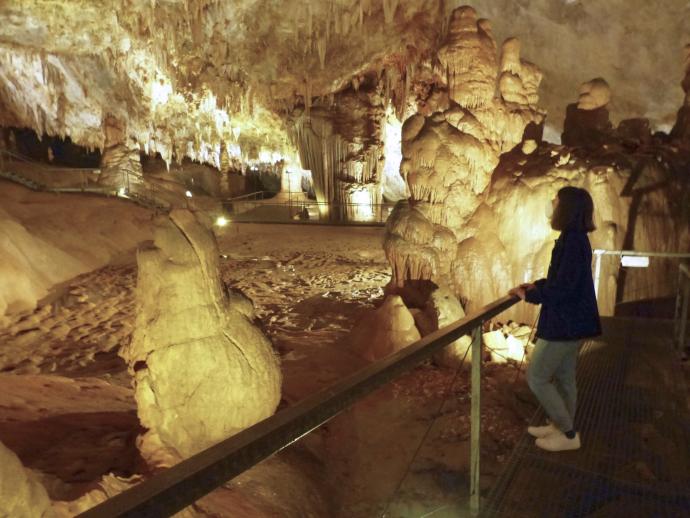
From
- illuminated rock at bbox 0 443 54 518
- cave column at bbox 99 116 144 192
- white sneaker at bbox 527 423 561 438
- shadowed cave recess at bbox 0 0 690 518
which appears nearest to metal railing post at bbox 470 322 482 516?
shadowed cave recess at bbox 0 0 690 518

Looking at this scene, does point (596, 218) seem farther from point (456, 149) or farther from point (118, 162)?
point (118, 162)

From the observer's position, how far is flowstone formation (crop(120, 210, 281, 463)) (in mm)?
3932

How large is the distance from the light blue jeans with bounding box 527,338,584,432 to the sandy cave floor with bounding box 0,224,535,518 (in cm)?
46

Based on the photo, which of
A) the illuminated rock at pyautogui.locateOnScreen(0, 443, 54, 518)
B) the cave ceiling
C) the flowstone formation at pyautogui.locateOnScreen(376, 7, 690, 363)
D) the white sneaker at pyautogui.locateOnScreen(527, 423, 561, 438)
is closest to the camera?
the illuminated rock at pyautogui.locateOnScreen(0, 443, 54, 518)

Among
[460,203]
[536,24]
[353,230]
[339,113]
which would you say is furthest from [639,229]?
[339,113]

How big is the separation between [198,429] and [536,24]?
14.6m

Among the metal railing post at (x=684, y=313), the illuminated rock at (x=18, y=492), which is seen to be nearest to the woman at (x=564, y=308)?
the metal railing post at (x=684, y=313)

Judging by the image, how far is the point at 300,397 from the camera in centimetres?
577

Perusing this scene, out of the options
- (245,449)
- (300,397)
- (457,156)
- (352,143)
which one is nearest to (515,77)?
(457,156)

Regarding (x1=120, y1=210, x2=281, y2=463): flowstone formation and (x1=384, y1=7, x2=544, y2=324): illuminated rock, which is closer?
(x1=120, y1=210, x2=281, y2=463): flowstone formation

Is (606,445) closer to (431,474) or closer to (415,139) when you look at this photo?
(431,474)

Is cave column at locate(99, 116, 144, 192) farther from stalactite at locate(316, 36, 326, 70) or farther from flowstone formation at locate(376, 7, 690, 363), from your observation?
flowstone formation at locate(376, 7, 690, 363)

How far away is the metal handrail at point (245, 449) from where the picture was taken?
94cm

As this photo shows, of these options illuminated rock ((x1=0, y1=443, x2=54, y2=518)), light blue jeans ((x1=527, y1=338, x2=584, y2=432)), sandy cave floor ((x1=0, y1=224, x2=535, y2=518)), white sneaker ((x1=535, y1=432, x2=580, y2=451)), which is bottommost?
sandy cave floor ((x1=0, y1=224, x2=535, y2=518))
